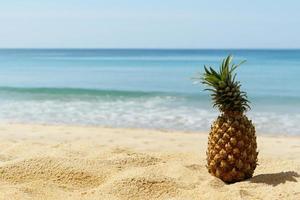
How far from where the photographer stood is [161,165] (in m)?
5.11

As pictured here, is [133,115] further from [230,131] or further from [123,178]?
[230,131]

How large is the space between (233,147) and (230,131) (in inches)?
5.6

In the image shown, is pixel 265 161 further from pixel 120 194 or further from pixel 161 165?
pixel 120 194

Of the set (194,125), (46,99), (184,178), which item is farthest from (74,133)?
(46,99)

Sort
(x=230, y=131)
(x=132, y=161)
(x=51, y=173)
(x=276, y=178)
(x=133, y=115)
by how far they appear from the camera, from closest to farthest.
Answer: (x=230, y=131) < (x=276, y=178) < (x=51, y=173) < (x=132, y=161) < (x=133, y=115)

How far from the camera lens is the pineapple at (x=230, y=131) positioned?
4.38 metres

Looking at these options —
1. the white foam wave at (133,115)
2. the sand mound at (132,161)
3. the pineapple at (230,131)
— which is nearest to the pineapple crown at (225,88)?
the pineapple at (230,131)

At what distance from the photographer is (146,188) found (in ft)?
14.4

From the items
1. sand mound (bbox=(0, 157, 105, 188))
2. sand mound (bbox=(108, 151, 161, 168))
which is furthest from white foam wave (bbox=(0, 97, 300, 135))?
sand mound (bbox=(0, 157, 105, 188))

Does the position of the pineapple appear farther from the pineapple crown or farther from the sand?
the sand

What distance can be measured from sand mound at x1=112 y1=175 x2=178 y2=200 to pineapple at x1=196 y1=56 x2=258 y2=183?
497 millimetres

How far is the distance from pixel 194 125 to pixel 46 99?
831cm

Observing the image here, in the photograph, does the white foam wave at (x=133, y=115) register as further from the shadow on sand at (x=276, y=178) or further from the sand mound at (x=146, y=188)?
the sand mound at (x=146, y=188)

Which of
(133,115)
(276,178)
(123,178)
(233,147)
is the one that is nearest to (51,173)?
(123,178)
